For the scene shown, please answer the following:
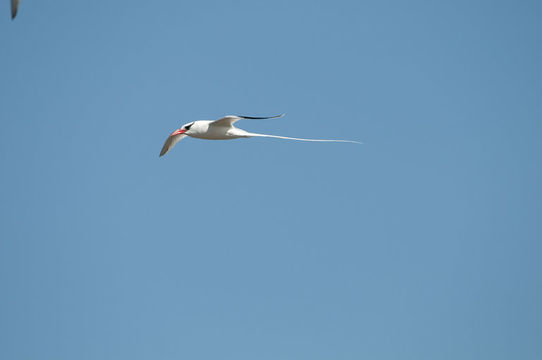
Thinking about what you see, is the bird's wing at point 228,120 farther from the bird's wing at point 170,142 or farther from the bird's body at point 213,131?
the bird's wing at point 170,142

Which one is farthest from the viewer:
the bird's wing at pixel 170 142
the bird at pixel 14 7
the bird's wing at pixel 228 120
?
the bird's wing at pixel 170 142

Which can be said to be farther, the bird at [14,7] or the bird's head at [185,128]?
the bird's head at [185,128]

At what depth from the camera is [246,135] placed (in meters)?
13.8

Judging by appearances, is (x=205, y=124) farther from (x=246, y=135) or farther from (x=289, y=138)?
(x=289, y=138)

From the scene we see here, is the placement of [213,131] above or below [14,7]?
below

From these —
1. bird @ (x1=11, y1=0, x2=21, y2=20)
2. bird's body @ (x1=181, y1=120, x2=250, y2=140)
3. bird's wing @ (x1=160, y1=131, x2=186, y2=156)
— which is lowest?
bird's body @ (x1=181, y1=120, x2=250, y2=140)

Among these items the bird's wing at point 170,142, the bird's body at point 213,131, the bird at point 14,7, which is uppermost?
the bird at point 14,7

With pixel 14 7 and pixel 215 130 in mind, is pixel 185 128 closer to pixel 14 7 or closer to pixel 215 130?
pixel 215 130

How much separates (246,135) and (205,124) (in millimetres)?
823

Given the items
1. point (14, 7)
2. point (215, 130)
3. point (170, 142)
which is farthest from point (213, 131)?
point (14, 7)

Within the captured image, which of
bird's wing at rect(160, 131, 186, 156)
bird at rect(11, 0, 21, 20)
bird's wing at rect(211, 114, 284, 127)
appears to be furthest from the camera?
bird's wing at rect(160, 131, 186, 156)

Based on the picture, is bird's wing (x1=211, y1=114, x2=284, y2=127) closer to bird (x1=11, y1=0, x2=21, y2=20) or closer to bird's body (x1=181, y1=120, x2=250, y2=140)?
bird's body (x1=181, y1=120, x2=250, y2=140)

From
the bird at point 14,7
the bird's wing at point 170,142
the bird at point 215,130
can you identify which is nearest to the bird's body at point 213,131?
the bird at point 215,130

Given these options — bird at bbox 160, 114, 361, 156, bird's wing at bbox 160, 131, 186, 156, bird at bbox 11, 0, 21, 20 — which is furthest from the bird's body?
bird at bbox 11, 0, 21, 20
